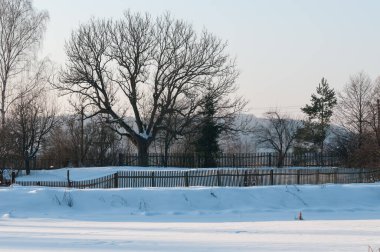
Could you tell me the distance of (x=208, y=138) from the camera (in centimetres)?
5538

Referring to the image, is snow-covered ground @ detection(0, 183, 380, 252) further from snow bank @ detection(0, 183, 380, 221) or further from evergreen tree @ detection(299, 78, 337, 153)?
evergreen tree @ detection(299, 78, 337, 153)

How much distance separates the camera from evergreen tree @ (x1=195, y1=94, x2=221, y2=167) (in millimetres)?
52312

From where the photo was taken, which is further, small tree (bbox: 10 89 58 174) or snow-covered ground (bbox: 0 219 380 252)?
small tree (bbox: 10 89 58 174)

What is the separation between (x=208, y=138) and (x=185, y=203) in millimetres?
31320

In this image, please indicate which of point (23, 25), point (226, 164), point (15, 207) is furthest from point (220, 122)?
point (15, 207)

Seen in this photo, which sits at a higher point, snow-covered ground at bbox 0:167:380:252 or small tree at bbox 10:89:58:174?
small tree at bbox 10:89:58:174

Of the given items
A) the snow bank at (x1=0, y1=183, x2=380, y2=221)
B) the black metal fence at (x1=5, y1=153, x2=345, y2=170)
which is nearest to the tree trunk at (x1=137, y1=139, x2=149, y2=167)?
the black metal fence at (x1=5, y1=153, x2=345, y2=170)

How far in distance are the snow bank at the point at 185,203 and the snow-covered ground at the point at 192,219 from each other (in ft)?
0.12

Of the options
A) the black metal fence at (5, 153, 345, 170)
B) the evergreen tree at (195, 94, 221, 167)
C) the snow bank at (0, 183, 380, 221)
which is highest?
the evergreen tree at (195, 94, 221, 167)

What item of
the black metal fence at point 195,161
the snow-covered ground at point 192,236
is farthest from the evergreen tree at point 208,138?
the snow-covered ground at point 192,236

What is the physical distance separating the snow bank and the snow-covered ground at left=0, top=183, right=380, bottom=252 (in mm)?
38

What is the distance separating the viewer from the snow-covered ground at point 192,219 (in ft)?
41.0

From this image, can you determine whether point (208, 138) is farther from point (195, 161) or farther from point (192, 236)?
point (192, 236)

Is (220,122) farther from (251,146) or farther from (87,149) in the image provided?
(251,146)
